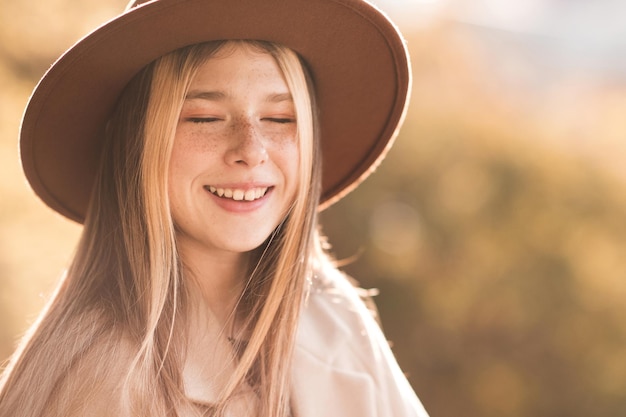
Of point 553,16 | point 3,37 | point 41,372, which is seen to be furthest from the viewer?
point 553,16

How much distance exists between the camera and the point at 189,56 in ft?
6.91

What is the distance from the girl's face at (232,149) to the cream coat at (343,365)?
359mm

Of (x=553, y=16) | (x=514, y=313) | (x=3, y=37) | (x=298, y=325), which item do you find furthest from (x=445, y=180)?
(x=553, y=16)

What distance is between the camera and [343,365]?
242 cm

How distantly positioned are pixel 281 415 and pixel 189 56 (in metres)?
0.87

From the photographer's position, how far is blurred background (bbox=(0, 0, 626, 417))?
24.5 feet

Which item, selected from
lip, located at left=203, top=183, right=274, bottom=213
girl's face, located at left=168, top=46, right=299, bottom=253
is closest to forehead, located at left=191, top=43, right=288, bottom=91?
girl's face, located at left=168, top=46, right=299, bottom=253

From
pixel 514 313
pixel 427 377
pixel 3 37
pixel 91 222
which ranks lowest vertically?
pixel 427 377

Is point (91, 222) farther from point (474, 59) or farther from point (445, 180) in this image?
point (474, 59)

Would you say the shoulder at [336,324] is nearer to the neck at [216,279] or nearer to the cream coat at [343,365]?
the cream coat at [343,365]

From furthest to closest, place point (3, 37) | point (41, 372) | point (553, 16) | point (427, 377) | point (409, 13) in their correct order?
point (553, 16) < point (409, 13) < point (427, 377) < point (3, 37) < point (41, 372)

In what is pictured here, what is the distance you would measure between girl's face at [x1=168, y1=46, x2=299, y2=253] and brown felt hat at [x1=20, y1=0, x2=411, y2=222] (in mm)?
97

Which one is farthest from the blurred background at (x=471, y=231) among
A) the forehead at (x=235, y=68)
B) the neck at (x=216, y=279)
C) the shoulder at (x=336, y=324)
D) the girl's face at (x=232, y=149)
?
the forehead at (x=235, y=68)

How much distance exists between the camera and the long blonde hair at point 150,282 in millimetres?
1985
